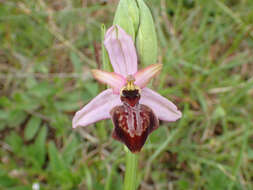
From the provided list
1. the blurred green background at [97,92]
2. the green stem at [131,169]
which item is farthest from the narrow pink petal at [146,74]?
the blurred green background at [97,92]

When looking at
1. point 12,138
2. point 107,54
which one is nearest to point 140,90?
point 107,54

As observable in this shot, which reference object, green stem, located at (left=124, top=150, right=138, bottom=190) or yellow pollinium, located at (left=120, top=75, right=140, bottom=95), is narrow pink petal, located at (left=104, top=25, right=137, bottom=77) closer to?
yellow pollinium, located at (left=120, top=75, right=140, bottom=95)

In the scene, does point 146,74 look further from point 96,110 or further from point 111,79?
point 96,110

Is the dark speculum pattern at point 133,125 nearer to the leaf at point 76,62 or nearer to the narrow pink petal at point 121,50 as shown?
the narrow pink petal at point 121,50

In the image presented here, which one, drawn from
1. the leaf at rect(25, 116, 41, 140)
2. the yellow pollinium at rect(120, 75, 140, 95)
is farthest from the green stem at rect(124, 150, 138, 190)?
the leaf at rect(25, 116, 41, 140)

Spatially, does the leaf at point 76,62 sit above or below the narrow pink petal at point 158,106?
above

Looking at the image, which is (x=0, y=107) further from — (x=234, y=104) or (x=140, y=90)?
(x=234, y=104)

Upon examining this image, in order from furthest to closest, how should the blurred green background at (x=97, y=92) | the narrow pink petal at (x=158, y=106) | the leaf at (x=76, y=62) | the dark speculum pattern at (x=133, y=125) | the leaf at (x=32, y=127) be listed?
the leaf at (x=76, y=62) < the leaf at (x=32, y=127) < the blurred green background at (x=97, y=92) < the narrow pink petal at (x=158, y=106) < the dark speculum pattern at (x=133, y=125)
